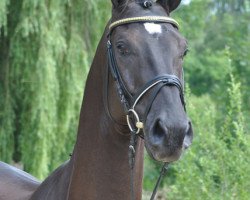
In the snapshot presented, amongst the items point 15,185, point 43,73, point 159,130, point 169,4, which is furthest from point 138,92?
point 43,73

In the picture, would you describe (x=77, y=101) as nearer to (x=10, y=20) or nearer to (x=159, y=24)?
(x=10, y=20)

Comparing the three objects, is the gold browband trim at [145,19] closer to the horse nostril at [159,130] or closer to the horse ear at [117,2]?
the horse ear at [117,2]

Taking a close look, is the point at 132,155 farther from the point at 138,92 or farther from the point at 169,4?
the point at 169,4

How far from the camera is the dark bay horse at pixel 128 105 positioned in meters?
2.73

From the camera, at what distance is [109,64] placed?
122 inches

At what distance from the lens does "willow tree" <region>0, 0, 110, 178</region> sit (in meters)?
6.64

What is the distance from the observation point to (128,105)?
2.95 m

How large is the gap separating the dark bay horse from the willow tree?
3323 mm

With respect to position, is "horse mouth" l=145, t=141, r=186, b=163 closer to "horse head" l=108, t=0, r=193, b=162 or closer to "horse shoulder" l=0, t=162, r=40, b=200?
"horse head" l=108, t=0, r=193, b=162

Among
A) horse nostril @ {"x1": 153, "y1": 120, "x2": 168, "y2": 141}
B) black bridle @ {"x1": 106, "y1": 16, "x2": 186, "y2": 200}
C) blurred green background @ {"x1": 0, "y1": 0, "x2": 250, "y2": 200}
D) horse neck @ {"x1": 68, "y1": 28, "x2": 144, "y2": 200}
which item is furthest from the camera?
blurred green background @ {"x1": 0, "y1": 0, "x2": 250, "y2": 200}

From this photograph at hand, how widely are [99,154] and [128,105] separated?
0.38m

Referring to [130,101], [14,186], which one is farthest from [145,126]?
[14,186]

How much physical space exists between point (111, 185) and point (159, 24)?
0.84m

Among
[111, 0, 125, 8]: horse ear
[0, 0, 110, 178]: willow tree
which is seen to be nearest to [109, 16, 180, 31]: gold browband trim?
[111, 0, 125, 8]: horse ear
